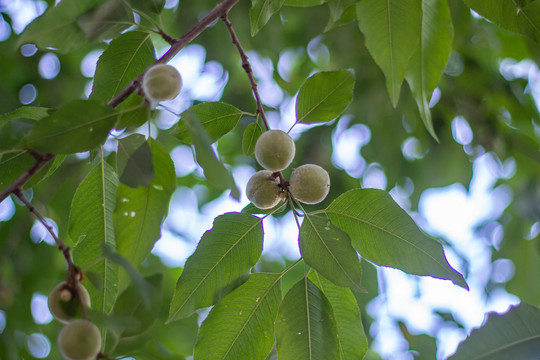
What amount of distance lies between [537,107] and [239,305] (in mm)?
1904

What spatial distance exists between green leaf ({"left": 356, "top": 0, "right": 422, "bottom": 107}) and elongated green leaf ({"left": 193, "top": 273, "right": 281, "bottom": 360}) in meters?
0.42

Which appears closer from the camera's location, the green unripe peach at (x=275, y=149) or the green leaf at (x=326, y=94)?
the green unripe peach at (x=275, y=149)

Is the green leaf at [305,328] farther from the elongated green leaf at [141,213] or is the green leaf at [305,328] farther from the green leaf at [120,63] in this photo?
the green leaf at [120,63]

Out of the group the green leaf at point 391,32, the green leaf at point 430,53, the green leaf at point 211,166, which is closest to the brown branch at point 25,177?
the green leaf at point 211,166

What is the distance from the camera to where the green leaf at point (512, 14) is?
87cm

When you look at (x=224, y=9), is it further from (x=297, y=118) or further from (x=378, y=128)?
(x=378, y=128)

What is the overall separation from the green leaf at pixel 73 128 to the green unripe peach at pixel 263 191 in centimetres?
24

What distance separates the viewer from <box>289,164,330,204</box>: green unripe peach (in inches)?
30.4

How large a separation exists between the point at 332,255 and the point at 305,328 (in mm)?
120

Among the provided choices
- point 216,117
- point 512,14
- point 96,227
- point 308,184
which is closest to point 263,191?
point 308,184

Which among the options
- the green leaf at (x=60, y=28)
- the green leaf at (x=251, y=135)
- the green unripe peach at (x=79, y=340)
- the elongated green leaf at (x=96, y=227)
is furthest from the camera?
the green leaf at (x=251, y=135)

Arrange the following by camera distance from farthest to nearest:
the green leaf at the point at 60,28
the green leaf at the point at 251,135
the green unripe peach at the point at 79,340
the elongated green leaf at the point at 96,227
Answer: the green leaf at the point at 251,135
the elongated green leaf at the point at 96,227
the green leaf at the point at 60,28
the green unripe peach at the point at 79,340

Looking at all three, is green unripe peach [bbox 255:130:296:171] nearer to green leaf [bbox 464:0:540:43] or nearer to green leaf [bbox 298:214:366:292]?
green leaf [bbox 298:214:366:292]

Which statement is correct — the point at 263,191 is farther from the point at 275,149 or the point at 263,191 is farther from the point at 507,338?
the point at 507,338
